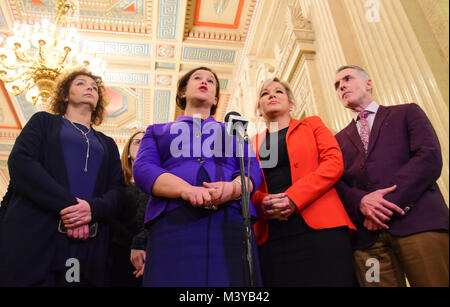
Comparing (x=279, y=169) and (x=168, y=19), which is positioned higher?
(x=168, y=19)

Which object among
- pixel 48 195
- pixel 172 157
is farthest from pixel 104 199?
pixel 172 157

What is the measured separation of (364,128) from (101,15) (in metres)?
5.87

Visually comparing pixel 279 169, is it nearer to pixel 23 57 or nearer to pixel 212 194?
pixel 212 194

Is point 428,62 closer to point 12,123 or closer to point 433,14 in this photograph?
point 433,14

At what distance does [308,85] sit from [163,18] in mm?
3534

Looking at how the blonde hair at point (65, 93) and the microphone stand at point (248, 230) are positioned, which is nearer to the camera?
the microphone stand at point (248, 230)

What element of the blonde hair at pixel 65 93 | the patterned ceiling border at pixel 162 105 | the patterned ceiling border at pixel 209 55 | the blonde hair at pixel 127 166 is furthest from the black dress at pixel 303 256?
the patterned ceiling border at pixel 162 105

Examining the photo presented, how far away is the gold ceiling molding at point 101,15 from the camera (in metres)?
5.84

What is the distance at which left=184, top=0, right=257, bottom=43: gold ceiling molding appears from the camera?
5943mm

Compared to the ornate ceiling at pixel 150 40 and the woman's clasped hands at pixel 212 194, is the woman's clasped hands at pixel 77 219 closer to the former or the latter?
the woman's clasped hands at pixel 212 194

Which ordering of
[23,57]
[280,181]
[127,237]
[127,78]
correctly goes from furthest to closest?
[127,78]
[23,57]
[127,237]
[280,181]

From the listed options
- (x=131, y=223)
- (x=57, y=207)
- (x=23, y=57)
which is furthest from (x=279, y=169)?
(x=23, y=57)

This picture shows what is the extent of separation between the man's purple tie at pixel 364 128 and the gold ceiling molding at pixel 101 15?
17.1 feet

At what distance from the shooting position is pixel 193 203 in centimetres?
116
